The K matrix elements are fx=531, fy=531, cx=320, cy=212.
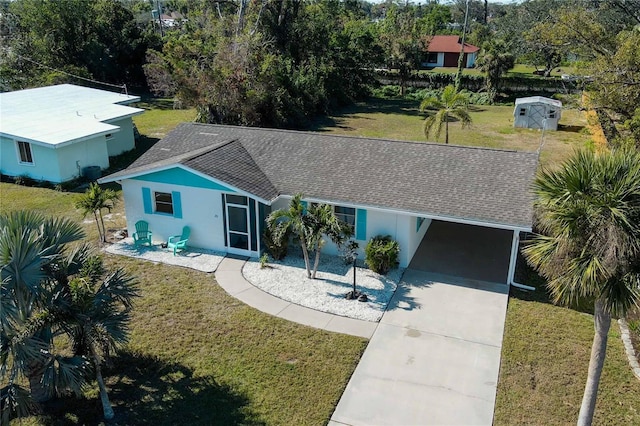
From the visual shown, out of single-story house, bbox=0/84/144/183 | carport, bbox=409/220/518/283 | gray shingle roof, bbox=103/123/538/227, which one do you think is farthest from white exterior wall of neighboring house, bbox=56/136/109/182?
carport, bbox=409/220/518/283

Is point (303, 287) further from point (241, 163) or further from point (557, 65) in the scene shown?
point (557, 65)

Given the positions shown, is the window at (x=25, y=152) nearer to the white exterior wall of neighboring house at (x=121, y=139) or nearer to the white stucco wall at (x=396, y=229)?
the white exterior wall of neighboring house at (x=121, y=139)

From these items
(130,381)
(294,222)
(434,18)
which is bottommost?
(130,381)

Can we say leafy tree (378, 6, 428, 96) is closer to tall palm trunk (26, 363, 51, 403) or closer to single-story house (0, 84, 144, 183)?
single-story house (0, 84, 144, 183)

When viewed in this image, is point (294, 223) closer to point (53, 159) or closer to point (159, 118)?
point (53, 159)

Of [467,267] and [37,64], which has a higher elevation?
[37,64]

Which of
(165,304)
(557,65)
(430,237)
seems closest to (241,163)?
(165,304)
